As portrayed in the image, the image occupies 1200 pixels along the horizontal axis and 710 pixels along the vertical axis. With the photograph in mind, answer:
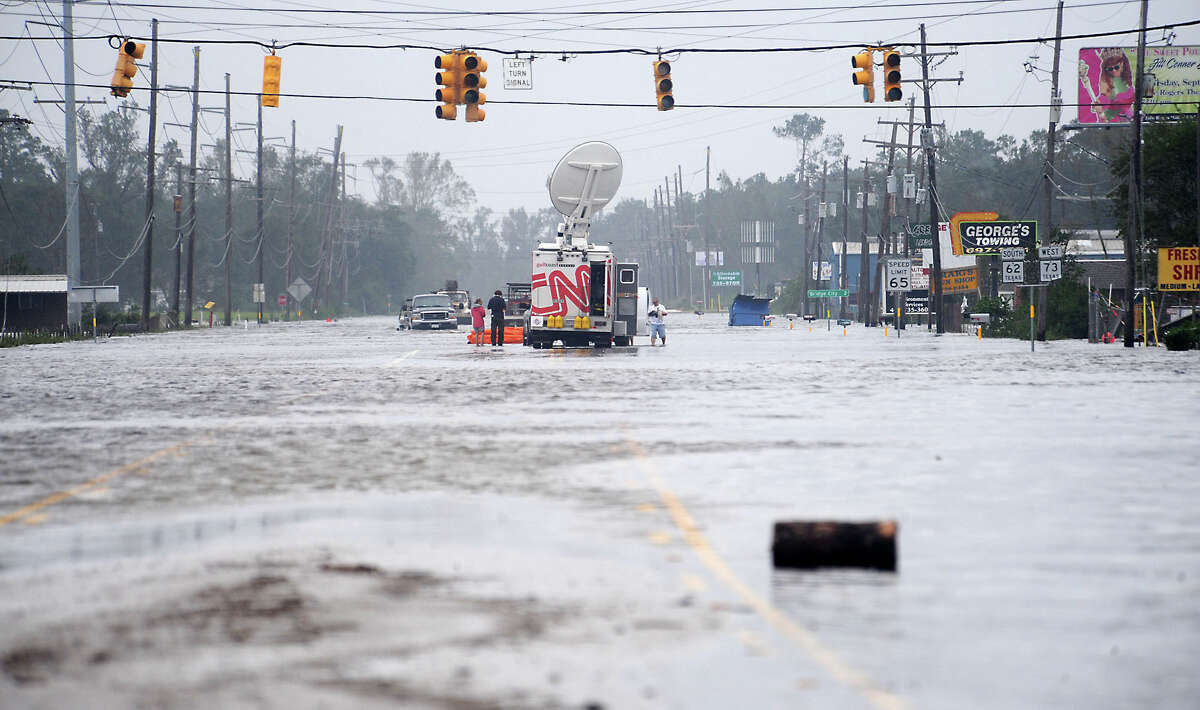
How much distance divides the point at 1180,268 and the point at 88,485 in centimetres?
3900

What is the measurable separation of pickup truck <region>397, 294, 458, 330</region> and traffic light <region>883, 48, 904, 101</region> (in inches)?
1755

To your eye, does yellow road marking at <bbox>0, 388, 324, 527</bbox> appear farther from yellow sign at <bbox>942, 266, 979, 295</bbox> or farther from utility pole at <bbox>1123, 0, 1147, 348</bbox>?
yellow sign at <bbox>942, 266, 979, 295</bbox>

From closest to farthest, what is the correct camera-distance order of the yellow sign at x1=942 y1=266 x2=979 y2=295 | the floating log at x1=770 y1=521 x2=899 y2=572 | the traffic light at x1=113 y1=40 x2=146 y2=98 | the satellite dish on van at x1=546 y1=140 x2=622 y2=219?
the floating log at x1=770 y1=521 x2=899 y2=572, the traffic light at x1=113 y1=40 x2=146 y2=98, the satellite dish on van at x1=546 y1=140 x2=622 y2=219, the yellow sign at x1=942 y1=266 x2=979 y2=295

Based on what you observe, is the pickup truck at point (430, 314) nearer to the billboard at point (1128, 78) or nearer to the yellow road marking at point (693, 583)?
the billboard at point (1128, 78)

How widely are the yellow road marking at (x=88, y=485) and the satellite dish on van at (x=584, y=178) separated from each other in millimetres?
27868

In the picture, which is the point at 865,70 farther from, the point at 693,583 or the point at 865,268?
the point at 865,268

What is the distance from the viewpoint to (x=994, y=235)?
6081 centimetres

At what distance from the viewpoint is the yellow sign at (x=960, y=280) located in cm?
A: 7581

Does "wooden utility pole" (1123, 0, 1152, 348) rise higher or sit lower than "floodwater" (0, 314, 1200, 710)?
higher

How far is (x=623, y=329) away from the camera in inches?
1834

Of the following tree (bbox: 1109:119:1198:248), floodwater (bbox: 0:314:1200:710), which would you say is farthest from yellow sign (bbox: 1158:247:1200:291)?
floodwater (bbox: 0:314:1200:710)

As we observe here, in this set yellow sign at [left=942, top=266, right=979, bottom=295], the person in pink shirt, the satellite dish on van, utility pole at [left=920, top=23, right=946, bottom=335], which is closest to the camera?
the satellite dish on van

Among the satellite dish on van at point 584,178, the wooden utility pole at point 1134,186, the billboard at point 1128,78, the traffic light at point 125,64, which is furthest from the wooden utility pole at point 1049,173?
the traffic light at point 125,64

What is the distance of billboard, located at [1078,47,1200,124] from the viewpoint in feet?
235
